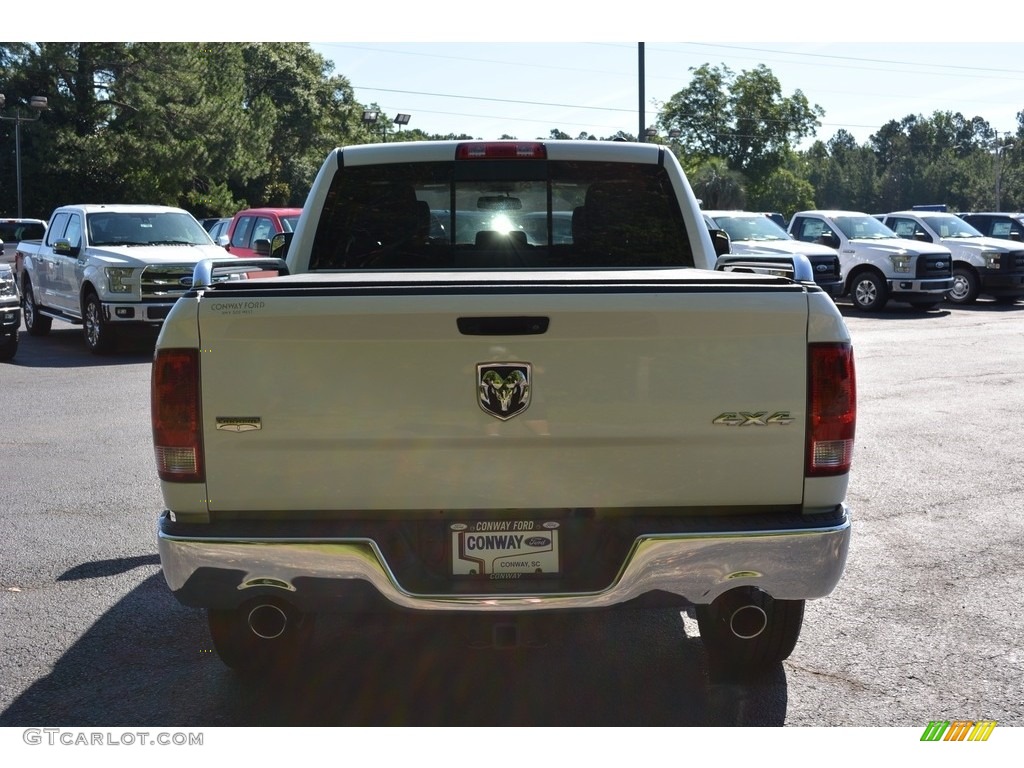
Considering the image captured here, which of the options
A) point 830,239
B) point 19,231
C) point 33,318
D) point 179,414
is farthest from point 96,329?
point 19,231

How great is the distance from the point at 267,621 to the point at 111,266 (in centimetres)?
1233

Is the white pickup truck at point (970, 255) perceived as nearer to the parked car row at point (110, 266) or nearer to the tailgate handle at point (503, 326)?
the parked car row at point (110, 266)

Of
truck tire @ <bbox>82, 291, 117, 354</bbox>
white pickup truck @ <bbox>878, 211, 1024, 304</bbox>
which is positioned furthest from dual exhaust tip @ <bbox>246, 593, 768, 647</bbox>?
white pickup truck @ <bbox>878, 211, 1024, 304</bbox>

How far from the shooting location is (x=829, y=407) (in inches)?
140

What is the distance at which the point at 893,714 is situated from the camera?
3.98 metres

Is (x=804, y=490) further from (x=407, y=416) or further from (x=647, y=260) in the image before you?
(x=647, y=260)

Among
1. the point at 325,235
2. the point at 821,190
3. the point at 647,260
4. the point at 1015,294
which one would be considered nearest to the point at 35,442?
the point at 325,235

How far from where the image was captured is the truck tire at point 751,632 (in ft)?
12.7

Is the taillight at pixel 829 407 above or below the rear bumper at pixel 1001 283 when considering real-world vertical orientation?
above

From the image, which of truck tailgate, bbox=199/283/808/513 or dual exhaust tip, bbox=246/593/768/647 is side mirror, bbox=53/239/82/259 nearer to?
dual exhaust tip, bbox=246/593/768/647

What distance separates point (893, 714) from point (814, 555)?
32.5 inches


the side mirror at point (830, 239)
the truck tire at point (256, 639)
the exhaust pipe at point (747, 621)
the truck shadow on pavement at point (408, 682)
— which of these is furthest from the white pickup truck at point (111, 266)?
the side mirror at point (830, 239)

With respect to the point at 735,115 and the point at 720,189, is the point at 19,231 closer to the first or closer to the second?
the point at 720,189

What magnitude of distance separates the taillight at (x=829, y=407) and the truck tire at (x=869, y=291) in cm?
1960
